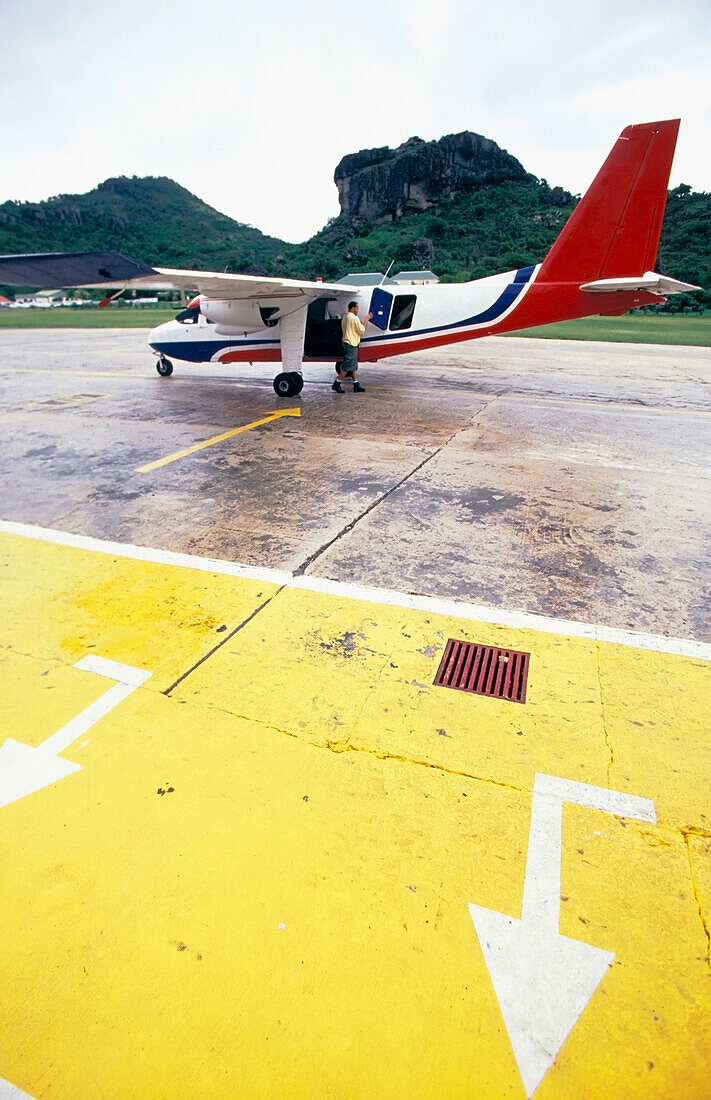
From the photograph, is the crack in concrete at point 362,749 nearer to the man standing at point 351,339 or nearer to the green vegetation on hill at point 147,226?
the man standing at point 351,339

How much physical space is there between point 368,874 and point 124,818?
1.18m

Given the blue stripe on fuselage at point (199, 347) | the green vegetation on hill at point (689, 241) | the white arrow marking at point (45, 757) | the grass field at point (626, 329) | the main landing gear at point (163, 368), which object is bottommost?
the white arrow marking at point (45, 757)

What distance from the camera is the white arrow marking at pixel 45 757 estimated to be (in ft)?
8.96

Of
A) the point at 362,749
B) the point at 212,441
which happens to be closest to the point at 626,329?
the point at 212,441

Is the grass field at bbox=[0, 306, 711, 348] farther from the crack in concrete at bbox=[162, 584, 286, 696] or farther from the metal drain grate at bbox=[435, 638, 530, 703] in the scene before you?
the metal drain grate at bbox=[435, 638, 530, 703]

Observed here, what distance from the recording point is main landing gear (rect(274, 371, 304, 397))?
39.2ft

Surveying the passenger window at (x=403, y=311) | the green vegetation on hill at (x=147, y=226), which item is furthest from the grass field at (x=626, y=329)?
the green vegetation on hill at (x=147, y=226)

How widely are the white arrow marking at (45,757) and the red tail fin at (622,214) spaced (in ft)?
35.5

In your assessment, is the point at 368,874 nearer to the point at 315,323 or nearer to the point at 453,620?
the point at 453,620

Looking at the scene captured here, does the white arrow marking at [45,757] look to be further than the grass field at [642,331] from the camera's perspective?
No

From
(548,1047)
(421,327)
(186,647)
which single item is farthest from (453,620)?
(421,327)

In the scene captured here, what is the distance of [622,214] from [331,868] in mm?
12274

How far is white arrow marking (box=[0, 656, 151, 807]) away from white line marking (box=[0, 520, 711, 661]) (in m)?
1.63

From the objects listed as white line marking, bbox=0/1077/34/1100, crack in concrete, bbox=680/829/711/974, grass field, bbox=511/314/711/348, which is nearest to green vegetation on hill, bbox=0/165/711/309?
grass field, bbox=511/314/711/348
